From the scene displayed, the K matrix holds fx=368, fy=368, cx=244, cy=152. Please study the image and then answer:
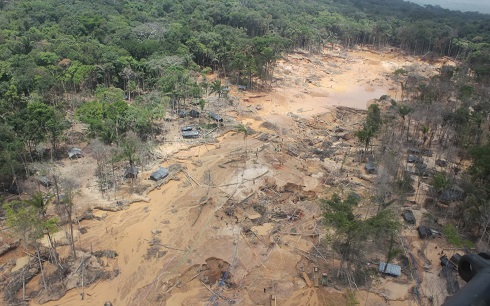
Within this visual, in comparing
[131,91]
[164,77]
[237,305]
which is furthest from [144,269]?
[131,91]

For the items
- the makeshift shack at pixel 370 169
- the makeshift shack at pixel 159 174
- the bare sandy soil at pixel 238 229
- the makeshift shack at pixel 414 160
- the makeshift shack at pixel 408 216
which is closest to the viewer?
the bare sandy soil at pixel 238 229

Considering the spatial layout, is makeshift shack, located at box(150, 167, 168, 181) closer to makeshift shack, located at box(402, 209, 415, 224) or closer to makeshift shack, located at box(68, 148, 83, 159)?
makeshift shack, located at box(68, 148, 83, 159)

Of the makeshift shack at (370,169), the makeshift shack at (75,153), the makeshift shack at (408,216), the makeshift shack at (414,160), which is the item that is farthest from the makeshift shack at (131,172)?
the makeshift shack at (414,160)

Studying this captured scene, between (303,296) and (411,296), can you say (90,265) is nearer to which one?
(303,296)

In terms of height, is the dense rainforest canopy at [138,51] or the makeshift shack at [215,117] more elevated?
the dense rainforest canopy at [138,51]

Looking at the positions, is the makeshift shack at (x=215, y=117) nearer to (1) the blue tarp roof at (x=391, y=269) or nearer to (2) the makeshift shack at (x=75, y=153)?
(2) the makeshift shack at (x=75, y=153)

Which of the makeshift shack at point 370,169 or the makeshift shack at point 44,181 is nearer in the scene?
the makeshift shack at point 44,181

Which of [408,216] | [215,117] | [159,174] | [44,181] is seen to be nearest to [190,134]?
[215,117]
